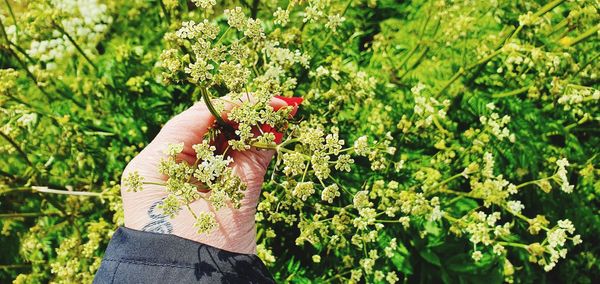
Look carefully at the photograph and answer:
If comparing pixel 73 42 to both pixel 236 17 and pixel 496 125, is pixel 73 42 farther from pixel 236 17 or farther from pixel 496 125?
pixel 496 125

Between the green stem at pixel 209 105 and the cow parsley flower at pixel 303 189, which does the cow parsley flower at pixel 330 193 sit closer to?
the cow parsley flower at pixel 303 189

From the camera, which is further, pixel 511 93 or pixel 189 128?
pixel 511 93

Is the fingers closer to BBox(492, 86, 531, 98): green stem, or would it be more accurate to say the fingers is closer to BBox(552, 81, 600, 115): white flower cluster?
BBox(552, 81, 600, 115): white flower cluster

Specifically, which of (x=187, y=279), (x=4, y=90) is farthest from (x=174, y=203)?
(x=4, y=90)

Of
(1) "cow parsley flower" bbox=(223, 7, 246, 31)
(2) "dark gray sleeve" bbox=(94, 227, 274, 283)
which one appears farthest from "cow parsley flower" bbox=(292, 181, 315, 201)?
(1) "cow parsley flower" bbox=(223, 7, 246, 31)

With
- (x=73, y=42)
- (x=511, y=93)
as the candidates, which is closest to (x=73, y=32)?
(x=73, y=42)

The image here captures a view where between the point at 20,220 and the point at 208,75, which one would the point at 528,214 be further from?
the point at 20,220

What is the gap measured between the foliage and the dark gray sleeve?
66 centimetres

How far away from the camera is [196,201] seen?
7.86 feet

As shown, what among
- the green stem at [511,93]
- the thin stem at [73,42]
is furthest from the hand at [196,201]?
the green stem at [511,93]

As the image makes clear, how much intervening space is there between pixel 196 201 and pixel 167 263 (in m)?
0.33

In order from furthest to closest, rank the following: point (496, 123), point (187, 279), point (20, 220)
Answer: point (20, 220) → point (496, 123) → point (187, 279)

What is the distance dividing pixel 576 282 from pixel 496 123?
181cm

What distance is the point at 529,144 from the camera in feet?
12.3
